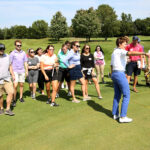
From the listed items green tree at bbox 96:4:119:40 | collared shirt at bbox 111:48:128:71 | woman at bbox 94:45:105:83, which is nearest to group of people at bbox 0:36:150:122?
collared shirt at bbox 111:48:128:71

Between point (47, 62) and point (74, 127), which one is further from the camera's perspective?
point (47, 62)

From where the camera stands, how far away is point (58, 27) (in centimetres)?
5894

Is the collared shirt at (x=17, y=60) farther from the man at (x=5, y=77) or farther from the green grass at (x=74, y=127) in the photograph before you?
the green grass at (x=74, y=127)

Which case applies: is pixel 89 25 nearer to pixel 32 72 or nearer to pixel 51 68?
pixel 32 72

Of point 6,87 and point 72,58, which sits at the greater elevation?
point 72,58

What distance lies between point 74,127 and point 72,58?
2984 millimetres

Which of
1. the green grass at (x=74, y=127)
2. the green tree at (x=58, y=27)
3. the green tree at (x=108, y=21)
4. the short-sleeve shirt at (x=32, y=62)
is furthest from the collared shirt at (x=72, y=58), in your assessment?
the green tree at (x=108, y=21)

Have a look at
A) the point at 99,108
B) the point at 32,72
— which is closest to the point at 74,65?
the point at 99,108

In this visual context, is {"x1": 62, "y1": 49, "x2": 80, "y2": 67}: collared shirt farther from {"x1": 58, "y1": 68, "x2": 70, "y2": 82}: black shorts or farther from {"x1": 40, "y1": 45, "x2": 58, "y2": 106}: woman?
{"x1": 40, "y1": 45, "x2": 58, "y2": 106}: woman

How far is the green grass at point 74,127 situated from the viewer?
4.26 metres

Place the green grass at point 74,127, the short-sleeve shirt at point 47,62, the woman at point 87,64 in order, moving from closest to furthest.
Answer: the green grass at point 74,127 < the short-sleeve shirt at point 47,62 < the woman at point 87,64

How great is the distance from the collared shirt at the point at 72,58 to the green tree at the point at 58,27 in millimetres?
52606

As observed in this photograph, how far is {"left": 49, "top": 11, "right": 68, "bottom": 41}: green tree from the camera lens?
59000 millimetres

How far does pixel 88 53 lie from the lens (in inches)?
311
